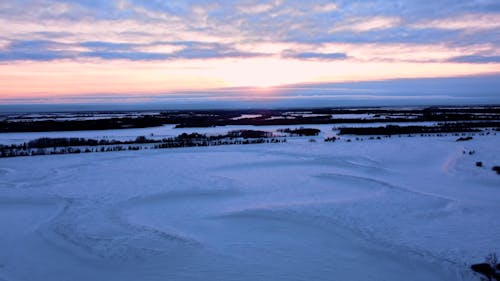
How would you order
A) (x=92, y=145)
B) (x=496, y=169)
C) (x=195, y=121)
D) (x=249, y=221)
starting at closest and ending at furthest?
(x=249, y=221) → (x=496, y=169) → (x=92, y=145) → (x=195, y=121)

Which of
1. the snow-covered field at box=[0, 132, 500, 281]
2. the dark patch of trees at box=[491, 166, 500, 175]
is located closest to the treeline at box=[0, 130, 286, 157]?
the snow-covered field at box=[0, 132, 500, 281]

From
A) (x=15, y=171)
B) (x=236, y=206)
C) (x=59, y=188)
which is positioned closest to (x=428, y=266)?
(x=236, y=206)

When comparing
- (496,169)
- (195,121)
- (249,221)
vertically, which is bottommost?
(249,221)

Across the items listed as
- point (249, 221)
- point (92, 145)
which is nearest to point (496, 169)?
point (249, 221)

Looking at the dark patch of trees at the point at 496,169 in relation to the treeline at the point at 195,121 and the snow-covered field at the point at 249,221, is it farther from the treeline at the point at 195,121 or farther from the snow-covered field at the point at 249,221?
the treeline at the point at 195,121

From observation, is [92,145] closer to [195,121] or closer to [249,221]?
[249,221]

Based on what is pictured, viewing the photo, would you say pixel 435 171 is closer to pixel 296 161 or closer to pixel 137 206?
pixel 296 161

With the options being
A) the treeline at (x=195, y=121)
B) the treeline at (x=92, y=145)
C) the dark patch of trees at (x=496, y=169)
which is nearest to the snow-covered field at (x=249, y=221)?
the dark patch of trees at (x=496, y=169)

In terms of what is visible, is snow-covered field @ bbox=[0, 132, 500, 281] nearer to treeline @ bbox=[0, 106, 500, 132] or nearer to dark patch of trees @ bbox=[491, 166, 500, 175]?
dark patch of trees @ bbox=[491, 166, 500, 175]
